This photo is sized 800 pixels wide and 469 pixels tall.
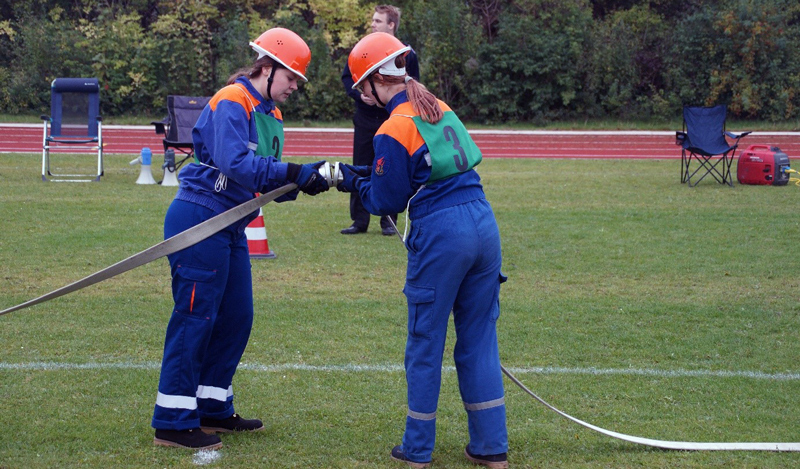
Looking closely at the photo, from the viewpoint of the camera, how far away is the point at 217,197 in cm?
409

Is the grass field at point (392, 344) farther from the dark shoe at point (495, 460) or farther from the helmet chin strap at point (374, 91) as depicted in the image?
the helmet chin strap at point (374, 91)

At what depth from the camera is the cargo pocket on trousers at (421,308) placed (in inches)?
150

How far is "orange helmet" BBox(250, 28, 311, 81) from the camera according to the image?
13.2ft

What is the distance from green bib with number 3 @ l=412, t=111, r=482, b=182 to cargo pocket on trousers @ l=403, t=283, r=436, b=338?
0.51 metres

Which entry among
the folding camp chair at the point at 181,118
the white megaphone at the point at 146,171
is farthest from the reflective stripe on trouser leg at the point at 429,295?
the folding camp chair at the point at 181,118

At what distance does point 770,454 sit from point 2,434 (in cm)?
380

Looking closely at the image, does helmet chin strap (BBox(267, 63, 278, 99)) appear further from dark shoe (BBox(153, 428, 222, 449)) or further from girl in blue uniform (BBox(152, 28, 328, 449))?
dark shoe (BBox(153, 428, 222, 449))

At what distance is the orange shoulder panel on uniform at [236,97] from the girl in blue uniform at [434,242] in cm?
54

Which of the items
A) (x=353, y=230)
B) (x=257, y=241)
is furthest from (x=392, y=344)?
(x=353, y=230)

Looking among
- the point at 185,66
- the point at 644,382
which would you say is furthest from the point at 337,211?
the point at 185,66

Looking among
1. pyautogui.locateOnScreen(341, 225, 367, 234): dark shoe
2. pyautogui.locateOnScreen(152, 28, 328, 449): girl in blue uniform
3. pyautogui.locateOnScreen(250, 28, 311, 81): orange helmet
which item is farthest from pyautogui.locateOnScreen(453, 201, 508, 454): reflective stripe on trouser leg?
pyautogui.locateOnScreen(341, 225, 367, 234): dark shoe

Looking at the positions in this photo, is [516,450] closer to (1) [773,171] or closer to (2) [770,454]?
(2) [770,454]

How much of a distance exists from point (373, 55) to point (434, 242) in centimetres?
89

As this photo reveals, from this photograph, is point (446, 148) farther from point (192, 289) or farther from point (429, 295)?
point (192, 289)
